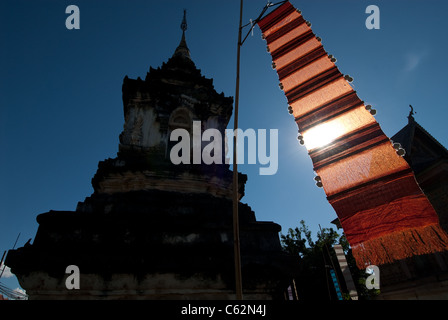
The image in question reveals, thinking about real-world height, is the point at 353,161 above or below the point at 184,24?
below

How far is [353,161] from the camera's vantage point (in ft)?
12.7

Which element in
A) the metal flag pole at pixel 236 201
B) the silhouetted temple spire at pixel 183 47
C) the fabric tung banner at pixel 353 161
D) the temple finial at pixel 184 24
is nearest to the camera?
the metal flag pole at pixel 236 201

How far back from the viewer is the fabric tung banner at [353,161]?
312cm

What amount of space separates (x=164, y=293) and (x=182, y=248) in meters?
0.86

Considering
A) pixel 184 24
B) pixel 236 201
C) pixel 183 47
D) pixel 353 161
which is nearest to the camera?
pixel 236 201

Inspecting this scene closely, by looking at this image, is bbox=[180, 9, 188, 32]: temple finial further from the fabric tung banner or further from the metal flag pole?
the metal flag pole

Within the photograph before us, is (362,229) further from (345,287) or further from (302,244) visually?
(302,244)

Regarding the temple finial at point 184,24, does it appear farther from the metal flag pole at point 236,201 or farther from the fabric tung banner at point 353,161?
the metal flag pole at point 236,201

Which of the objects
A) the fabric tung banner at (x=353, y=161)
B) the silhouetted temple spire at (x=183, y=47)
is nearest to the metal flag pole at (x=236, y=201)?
the fabric tung banner at (x=353, y=161)

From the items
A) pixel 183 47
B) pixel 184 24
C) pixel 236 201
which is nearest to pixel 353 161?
pixel 236 201

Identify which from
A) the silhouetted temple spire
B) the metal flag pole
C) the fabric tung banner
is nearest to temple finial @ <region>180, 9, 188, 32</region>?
the silhouetted temple spire

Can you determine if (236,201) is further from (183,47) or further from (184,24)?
(184,24)

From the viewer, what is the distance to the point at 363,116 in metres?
4.18
